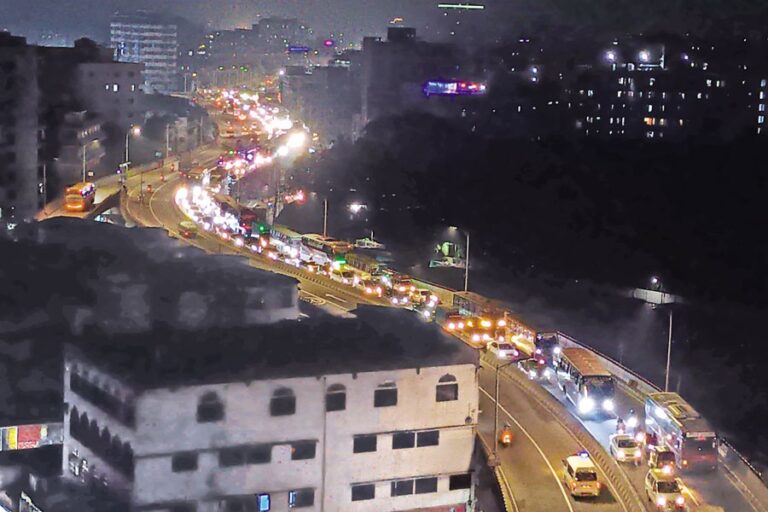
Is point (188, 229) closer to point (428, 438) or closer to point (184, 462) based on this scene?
point (428, 438)

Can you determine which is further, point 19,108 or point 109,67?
point 109,67

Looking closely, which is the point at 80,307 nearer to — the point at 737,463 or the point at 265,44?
the point at 737,463

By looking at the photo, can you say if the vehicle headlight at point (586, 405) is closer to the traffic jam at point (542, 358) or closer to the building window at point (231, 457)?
the traffic jam at point (542, 358)

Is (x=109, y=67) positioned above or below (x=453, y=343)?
above

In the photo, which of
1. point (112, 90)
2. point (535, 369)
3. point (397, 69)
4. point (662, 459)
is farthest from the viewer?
point (397, 69)

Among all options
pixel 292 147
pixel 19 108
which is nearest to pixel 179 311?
pixel 19 108

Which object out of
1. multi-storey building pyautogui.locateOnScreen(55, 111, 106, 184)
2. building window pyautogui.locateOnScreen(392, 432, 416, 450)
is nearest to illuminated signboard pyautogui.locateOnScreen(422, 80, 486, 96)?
multi-storey building pyautogui.locateOnScreen(55, 111, 106, 184)

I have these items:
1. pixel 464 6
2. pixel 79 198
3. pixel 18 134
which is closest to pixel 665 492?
pixel 79 198
